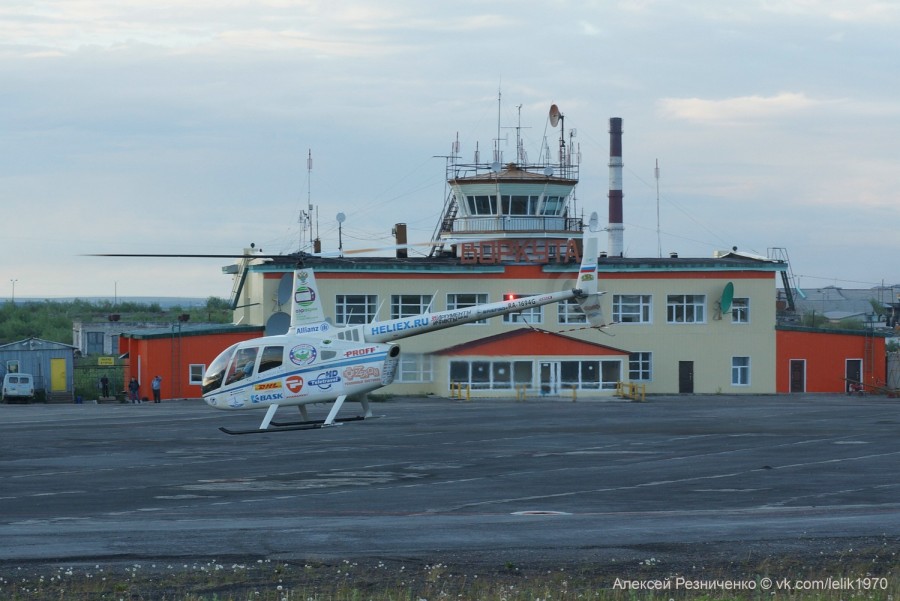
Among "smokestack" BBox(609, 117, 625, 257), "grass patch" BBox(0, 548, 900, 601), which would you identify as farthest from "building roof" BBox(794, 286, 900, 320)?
"grass patch" BBox(0, 548, 900, 601)

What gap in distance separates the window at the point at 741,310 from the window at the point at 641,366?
16.5ft

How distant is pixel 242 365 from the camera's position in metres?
35.6

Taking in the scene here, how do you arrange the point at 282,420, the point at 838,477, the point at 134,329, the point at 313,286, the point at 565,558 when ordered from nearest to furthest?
the point at 565,558 → the point at 838,477 → the point at 313,286 → the point at 282,420 → the point at 134,329

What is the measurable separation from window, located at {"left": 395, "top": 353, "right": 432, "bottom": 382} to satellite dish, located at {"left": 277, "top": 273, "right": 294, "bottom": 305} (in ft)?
21.1

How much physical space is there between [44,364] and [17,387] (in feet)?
8.08

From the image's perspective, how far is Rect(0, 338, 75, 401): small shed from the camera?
5834 cm

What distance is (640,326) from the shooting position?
207 feet

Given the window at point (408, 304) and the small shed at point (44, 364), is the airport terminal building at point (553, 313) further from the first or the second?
the small shed at point (44, 364)

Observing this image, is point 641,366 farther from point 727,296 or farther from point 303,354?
point 303,354

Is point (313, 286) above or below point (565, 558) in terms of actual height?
above

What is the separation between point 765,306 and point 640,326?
6805 mm

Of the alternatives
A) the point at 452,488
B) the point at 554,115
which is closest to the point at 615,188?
the point at 554,115

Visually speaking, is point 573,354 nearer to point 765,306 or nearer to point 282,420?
point 765,306

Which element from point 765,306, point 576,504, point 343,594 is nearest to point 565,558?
point 343,594
